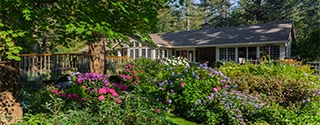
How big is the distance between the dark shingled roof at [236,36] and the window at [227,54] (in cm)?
76

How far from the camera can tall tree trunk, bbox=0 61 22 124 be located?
11.1 feet

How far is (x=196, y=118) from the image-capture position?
537 cm

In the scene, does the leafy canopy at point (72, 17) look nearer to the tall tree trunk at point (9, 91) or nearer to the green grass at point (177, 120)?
the tall tree trunk at point (9, 91)

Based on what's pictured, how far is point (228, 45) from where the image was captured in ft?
56.4

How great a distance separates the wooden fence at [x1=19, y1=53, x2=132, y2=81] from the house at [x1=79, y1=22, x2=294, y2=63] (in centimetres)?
638

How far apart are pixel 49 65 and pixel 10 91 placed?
5.84 meters

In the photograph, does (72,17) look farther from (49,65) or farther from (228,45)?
(228,45)

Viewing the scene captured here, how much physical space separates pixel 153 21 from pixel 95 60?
4787 millimetres

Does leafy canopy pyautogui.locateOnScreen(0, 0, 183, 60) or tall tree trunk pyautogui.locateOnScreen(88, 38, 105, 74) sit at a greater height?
leafy canopy pyautogui.locateOnScreen(0, 0, 183, 60)

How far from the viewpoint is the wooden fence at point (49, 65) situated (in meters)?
8.47

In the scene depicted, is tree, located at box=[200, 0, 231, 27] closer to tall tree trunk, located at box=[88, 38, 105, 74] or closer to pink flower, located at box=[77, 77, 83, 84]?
tall tree trunk, located at box=[88, 38, 105, 74]

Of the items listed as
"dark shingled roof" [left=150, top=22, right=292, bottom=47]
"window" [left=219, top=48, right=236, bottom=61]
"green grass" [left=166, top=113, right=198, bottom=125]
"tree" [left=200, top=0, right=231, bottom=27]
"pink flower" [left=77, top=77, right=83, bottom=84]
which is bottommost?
"green grass" [left=166, top=113, right=198, bottom=125]

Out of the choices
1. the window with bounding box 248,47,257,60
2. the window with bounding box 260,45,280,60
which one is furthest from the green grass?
the window with bounding box 248,47,257,60

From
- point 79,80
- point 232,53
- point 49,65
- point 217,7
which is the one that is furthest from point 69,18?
point 217,7
